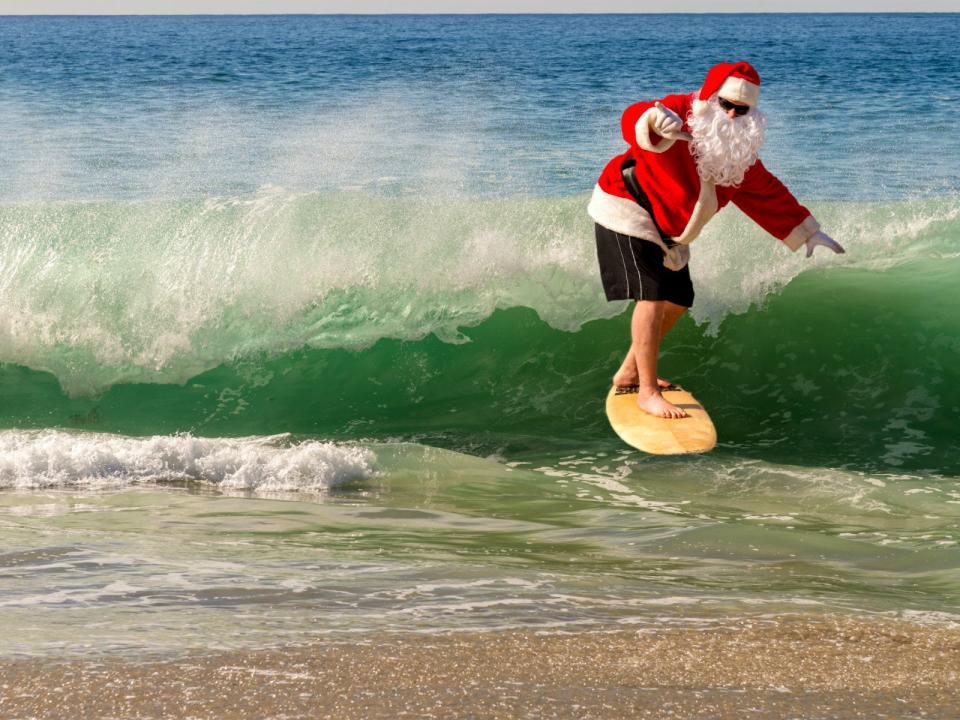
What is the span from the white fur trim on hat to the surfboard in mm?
1398

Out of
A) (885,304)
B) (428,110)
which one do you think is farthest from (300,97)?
(885,304)

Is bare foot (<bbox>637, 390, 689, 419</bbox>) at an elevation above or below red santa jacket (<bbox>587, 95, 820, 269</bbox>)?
below

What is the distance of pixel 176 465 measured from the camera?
5.24 metres

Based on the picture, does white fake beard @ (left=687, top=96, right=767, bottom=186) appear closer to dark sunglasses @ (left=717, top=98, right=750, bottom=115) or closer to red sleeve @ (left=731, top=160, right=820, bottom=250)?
dark sunglasses @ (left=717, top=98, right=750, bottom=115)

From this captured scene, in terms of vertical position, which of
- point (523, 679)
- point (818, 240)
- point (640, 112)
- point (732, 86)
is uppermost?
point (732, 86)

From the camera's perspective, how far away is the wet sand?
8.17ft

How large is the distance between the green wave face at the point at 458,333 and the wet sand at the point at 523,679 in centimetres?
294

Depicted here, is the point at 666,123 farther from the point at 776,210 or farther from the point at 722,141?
the point at 776,210

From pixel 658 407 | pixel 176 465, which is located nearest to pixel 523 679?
pixel 658 407

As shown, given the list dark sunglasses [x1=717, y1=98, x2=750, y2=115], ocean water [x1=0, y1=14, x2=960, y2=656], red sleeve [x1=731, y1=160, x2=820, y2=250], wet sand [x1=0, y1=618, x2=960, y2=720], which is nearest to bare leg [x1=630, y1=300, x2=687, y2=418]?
ocean water [x1=0, y1=14, x2=960, y2=656]

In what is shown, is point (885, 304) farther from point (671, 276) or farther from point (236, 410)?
point (236, 410)

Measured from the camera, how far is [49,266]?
25.2 ft

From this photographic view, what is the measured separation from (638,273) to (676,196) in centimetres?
36

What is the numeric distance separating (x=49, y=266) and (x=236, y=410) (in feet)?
6.62
